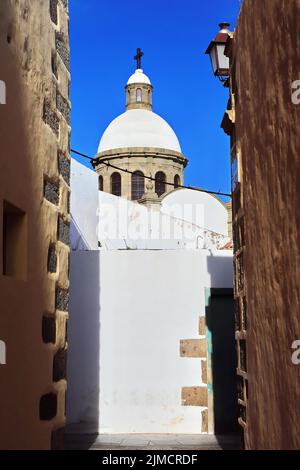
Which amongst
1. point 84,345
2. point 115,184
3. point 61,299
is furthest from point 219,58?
point 115,184

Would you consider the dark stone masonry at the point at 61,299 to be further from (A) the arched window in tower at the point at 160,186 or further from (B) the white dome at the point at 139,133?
(B) the white dome at the point at 139,133

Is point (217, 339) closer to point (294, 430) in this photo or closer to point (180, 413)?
point (180, 413)

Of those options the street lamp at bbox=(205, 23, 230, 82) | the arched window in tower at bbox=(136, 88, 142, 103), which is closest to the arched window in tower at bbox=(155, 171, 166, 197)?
the arched window in tower at bbox=(136, 88, 142, 103)

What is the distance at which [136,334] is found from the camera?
27.3 feet

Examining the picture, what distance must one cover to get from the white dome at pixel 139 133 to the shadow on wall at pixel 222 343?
2716 cm

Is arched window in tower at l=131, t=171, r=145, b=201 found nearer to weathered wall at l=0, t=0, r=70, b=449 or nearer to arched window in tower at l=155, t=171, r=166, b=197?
arched window in tower at l=155, t=171, r=166, b=197

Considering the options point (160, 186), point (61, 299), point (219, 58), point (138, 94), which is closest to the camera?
point (61, 299)

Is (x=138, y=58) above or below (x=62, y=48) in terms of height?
above

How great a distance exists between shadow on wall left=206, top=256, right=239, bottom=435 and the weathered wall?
13.0 feet

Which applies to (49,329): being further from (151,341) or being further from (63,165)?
(151,341)

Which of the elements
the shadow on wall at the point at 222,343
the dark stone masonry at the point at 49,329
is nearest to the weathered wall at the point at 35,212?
the dark stone masonry at the point at 49,329

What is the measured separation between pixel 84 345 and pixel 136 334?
0.66 metres

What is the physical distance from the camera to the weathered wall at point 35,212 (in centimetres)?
354

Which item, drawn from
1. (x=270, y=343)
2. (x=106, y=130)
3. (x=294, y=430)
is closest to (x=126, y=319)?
(x=270, y=343)
